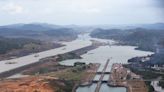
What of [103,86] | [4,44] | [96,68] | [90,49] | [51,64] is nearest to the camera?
[103,86]

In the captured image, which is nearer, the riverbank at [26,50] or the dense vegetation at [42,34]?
the riverbank at [26,50]

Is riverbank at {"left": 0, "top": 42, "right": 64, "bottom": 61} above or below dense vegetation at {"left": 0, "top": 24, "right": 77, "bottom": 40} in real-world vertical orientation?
above

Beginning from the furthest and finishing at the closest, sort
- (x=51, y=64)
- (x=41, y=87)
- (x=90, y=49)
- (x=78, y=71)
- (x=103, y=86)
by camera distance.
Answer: (x=90, y=49) < (x=51, y=64) < (x=78, y=71) < (x=103, y=86) < (x=41, y=87)

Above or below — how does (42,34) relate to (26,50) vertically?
below

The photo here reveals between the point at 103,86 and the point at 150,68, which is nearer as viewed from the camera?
the point at 103,86

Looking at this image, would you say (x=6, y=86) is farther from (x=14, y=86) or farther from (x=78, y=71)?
(x=78, y=71)

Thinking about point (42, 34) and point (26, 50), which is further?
point (42, 34)

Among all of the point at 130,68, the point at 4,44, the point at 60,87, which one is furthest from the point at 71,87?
the point at 4,44

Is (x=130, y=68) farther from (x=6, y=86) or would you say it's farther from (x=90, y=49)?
(x=90, y=49)

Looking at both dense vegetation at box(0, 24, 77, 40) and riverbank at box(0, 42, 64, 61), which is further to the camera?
dense vegetation at box(0, 24, 77, 40)

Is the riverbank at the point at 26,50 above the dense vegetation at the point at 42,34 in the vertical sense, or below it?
above
